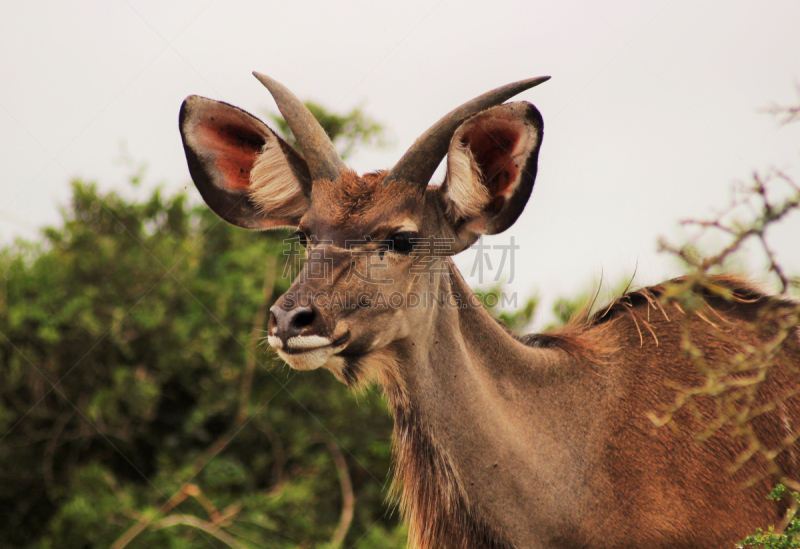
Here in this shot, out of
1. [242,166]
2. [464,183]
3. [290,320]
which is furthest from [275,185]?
[290,320]

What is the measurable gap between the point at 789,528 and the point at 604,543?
1049 millimetres

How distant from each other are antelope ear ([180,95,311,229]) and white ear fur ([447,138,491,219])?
83 centimetres

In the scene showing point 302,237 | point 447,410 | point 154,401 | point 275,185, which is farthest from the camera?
point 154,401

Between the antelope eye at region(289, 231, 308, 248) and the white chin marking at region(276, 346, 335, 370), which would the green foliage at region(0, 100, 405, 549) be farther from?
the white chin marking at region(276, 346, 335, 370)

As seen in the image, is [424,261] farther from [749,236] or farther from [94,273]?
[94,273]

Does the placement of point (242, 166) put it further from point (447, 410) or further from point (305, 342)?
point (447, 410)

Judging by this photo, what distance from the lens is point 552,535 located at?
11.9 ft

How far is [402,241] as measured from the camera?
3.74 meters

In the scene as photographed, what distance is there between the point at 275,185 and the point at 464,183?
108 cm

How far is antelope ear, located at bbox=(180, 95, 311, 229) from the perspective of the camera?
4.21 m

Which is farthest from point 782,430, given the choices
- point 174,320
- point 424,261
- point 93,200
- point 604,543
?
point 93,200

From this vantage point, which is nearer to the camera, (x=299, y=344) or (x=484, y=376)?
(x=299, y=344)

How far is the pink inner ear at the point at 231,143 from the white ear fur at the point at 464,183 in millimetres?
1093

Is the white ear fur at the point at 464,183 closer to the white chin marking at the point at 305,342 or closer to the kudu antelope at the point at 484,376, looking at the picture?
the kudu antelope at the point at 484,376
